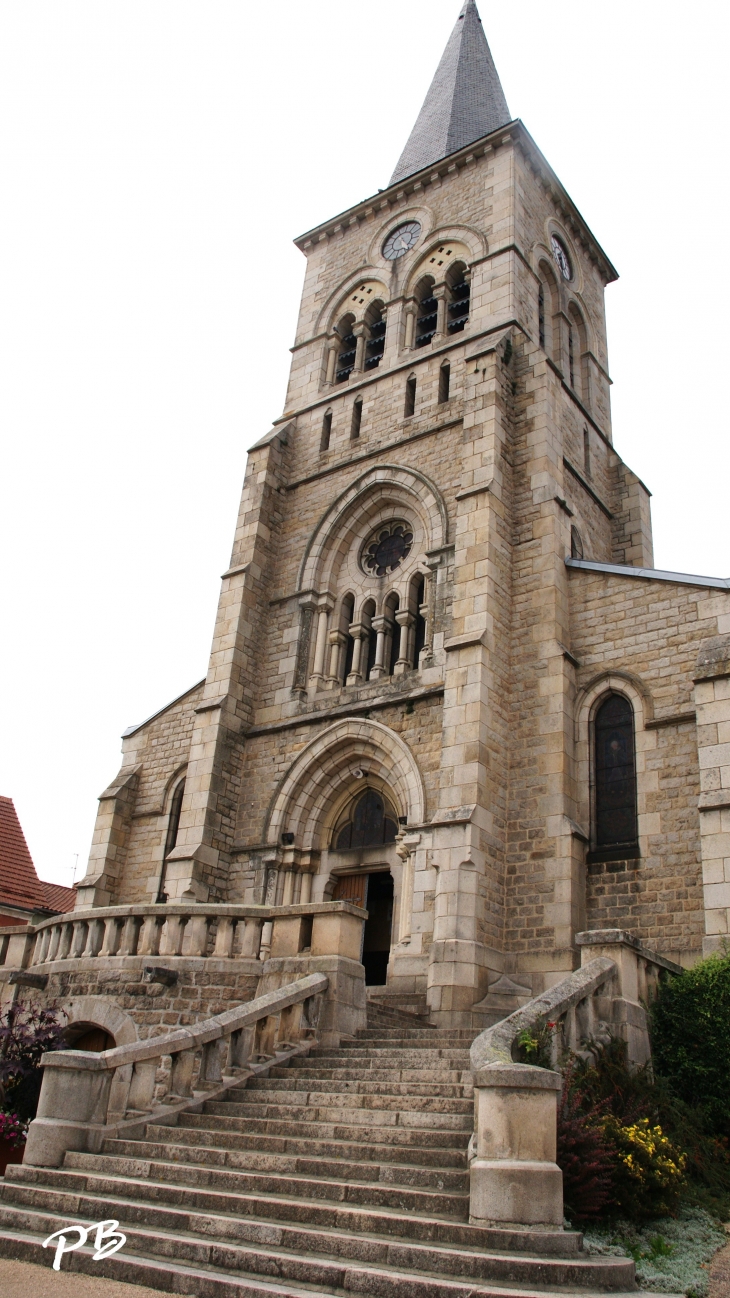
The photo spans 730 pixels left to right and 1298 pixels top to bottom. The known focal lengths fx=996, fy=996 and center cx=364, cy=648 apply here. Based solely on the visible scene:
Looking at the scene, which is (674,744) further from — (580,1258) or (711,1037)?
(580,1258)

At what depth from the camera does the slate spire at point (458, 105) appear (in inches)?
1027

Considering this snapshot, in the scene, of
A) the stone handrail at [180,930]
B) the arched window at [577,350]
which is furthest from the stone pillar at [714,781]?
the arched window at [577,350]

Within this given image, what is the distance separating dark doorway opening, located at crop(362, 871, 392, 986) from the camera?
668 inches

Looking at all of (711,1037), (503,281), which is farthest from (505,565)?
(711,1037)

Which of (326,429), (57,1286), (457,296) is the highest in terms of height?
(457,296)

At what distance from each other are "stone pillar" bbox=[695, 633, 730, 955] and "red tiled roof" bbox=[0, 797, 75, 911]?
47.1ft

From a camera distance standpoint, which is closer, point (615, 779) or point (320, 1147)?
point (320, 1147)

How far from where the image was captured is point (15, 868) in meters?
22.2

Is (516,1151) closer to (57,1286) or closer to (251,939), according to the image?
(57,1286)

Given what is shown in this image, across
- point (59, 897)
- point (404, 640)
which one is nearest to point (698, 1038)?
point (404, 640)

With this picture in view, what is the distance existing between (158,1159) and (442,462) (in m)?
13.7

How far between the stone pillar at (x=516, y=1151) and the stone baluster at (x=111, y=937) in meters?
7.11

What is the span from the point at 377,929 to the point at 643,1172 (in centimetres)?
1042

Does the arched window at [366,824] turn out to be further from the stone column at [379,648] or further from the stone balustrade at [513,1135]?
the stone balustrade at [513,1135]
